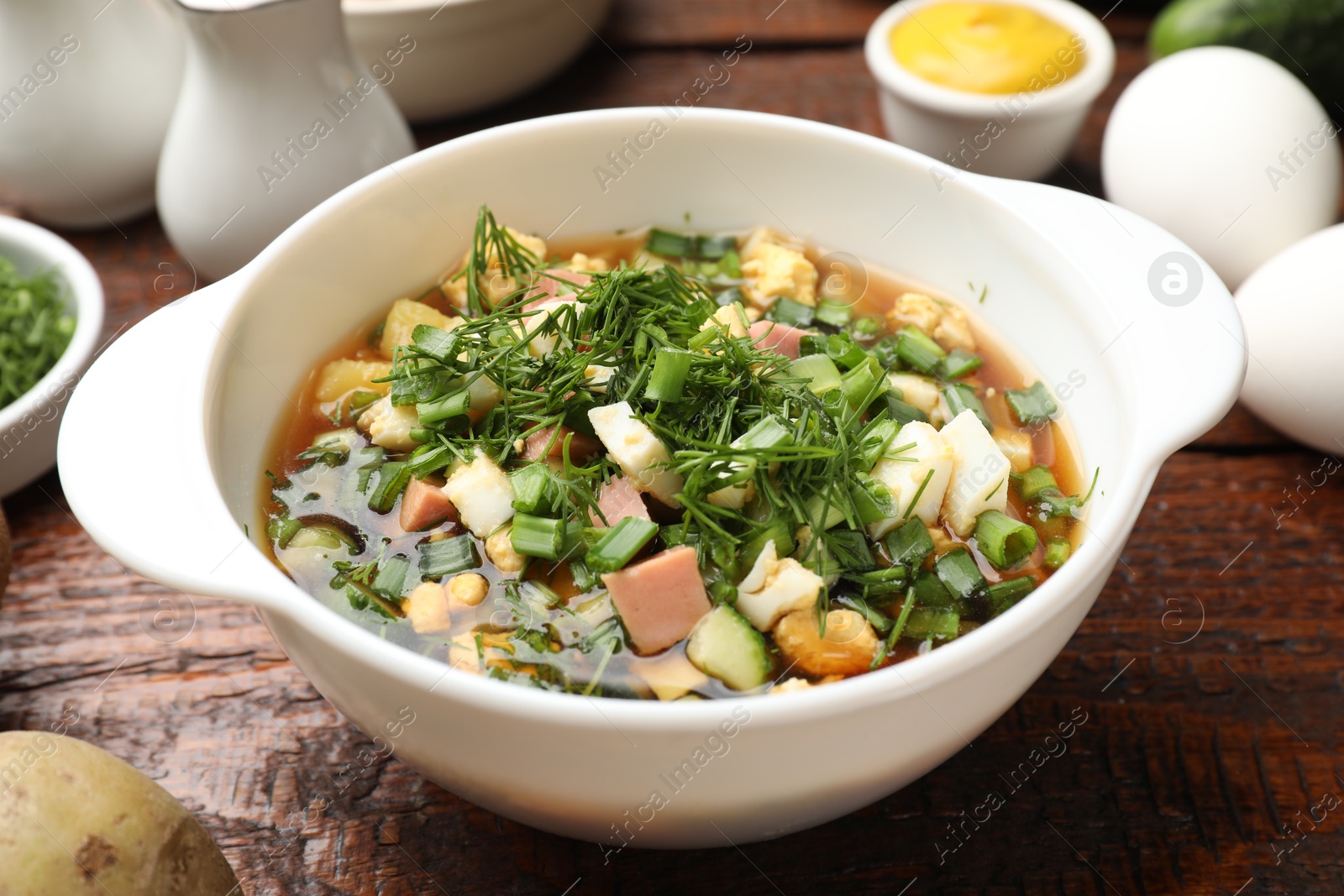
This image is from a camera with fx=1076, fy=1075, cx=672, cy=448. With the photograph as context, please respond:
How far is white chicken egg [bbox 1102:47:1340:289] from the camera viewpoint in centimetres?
257

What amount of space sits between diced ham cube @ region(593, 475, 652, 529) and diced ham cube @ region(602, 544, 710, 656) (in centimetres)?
9

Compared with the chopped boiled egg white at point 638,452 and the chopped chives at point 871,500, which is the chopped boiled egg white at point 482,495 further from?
the chopped chives at point 871,500

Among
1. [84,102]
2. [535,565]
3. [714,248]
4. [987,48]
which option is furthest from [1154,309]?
[84,102]

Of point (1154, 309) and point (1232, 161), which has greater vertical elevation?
point (1154, 309)

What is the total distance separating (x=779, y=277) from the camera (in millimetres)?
2170

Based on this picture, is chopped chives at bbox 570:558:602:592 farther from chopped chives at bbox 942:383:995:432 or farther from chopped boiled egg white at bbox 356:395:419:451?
chopped chives at bbox 942:383:995:432

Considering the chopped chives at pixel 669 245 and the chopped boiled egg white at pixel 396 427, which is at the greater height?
the chopped chives at pixel 669 245

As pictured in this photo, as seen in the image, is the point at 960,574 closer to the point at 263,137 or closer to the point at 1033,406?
the point at 1033,406

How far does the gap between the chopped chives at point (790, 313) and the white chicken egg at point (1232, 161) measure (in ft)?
3.52

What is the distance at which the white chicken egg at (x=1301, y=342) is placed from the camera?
2.25 meters

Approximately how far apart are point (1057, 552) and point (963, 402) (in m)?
0.34

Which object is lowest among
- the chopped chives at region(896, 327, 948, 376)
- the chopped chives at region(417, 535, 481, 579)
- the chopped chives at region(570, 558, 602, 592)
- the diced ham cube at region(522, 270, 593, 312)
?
the chopped chives at region(417, 535, 481, 579)

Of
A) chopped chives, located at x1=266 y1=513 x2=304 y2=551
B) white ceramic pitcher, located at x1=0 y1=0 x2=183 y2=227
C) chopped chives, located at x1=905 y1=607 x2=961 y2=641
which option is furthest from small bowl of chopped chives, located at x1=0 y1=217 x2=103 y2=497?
chopped chives, located at x1=905 y1=607 x2=961 y2=641

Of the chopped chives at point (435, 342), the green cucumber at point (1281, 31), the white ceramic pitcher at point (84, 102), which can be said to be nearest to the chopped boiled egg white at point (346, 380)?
the chopped chives at point (435, 342)
